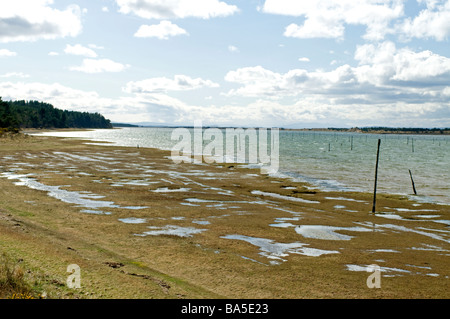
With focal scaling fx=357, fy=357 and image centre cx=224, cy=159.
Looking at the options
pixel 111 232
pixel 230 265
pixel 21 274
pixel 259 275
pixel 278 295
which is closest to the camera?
pixel 21 274

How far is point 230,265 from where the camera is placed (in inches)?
520

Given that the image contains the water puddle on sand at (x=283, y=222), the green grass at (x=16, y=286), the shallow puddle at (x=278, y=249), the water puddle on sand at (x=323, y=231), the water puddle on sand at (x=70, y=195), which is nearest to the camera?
the green grass at (x=16, y=286)

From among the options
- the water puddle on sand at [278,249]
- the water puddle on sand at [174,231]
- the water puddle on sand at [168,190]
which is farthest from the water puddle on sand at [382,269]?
the water puddle on sand at [168,190]

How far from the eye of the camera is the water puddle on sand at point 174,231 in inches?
682

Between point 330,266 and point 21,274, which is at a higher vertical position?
point 21,274

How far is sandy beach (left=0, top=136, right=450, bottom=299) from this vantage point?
11156mm

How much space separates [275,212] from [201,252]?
10.1 m

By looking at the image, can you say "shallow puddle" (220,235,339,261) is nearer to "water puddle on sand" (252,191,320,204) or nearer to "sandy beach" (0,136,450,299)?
"sandy beach" (0,136,450,299)

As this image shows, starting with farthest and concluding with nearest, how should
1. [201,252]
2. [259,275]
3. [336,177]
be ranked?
[336,177] < [201,252] < [259,275]

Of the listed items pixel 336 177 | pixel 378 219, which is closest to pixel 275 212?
pixel 378 219

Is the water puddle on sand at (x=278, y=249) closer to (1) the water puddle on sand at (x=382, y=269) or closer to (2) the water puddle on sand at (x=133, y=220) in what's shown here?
(1) the water puddle on sand at (x=382, y=269)

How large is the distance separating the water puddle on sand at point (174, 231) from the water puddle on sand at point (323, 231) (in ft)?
17.6

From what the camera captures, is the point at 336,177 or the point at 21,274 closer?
the point at 21,274

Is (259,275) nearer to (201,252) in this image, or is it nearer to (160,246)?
(201,252)
